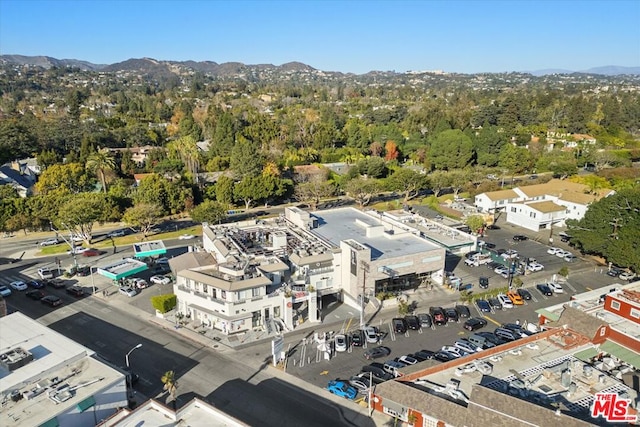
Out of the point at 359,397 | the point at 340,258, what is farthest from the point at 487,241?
the point at 359,397

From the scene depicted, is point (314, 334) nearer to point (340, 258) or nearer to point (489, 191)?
point (340, 258)

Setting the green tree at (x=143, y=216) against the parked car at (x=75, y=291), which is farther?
the green tree at (x=143, y=216)

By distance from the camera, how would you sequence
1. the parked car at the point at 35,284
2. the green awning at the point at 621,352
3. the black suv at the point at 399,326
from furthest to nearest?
the parked car at the point at 35,284
the black suv at the point at 399,326
the green awning at the point at 621,352

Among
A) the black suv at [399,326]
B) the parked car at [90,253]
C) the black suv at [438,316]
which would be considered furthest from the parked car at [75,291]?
the black suv at [438,316]

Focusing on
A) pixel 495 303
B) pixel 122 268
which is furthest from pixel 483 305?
pixel 122 268

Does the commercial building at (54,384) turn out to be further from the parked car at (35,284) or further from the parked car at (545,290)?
the parked car at (545,290)

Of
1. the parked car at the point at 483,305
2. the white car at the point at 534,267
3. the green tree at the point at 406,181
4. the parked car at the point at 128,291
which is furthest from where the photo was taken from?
the green tree at the point at 406,181

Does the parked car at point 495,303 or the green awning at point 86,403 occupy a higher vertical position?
the green awning at point 86,403
